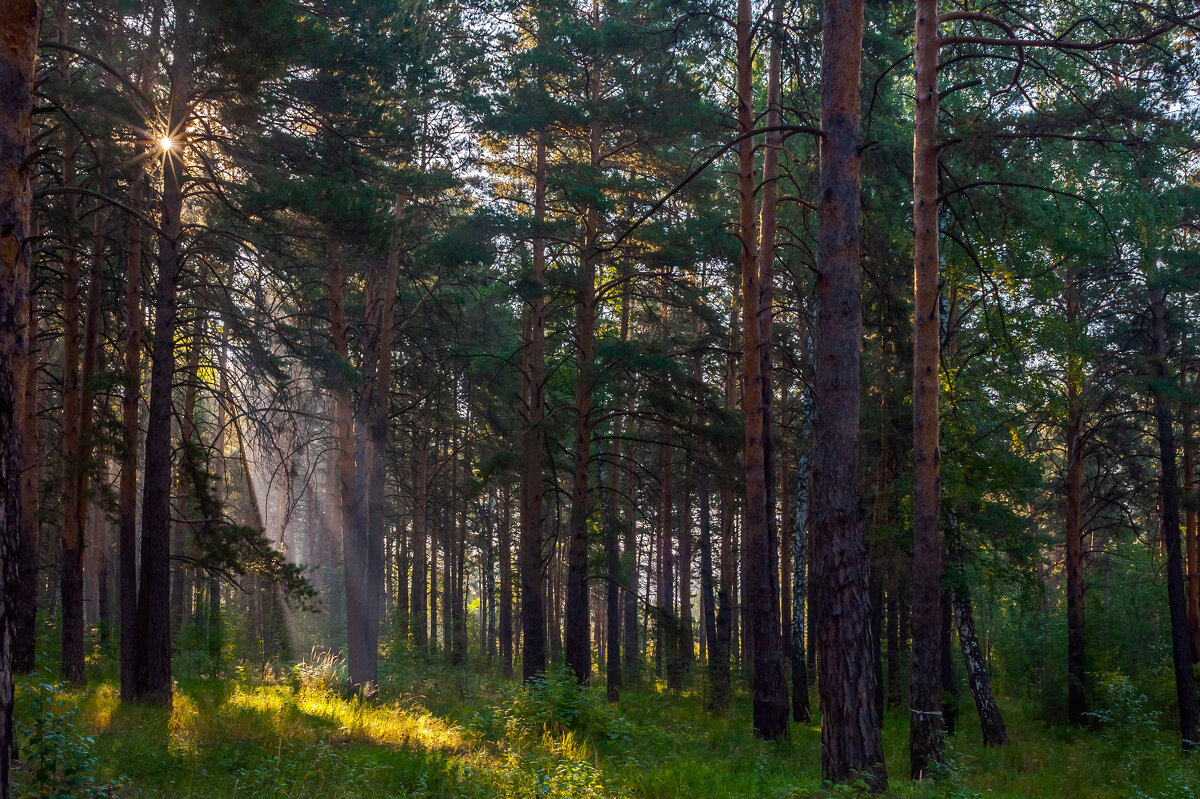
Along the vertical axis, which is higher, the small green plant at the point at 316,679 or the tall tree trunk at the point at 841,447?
the tall tree trunk at the point at 841,447

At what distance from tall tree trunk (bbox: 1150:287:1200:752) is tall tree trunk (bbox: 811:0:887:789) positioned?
44.5 ft

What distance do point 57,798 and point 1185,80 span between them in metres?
12.7

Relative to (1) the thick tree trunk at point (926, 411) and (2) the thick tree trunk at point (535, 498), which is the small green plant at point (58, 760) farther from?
(2) the thick tree trunk at point (535, 498)

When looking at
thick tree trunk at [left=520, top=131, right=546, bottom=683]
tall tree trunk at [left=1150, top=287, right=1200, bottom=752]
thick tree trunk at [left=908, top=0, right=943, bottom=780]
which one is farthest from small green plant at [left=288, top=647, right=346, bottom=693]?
tall tree trunk at [left=1150, top=287, right=1200, bottom=752]

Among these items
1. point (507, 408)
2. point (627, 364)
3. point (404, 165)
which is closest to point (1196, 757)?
point (627, 364)

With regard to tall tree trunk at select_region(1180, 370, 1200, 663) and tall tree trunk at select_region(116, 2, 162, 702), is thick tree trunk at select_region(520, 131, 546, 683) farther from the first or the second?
tall tree trunk at select_region(1180, 370, 1200, 663)

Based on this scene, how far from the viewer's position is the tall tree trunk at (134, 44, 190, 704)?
35.3 ft

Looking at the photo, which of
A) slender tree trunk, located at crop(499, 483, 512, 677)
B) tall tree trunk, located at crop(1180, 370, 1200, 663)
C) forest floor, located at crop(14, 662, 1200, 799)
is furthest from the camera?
slender tree trunk, located at crop(499, 483, 512, 677)

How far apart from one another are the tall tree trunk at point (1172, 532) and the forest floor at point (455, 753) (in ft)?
8.42

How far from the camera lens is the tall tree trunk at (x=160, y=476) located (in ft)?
35.3

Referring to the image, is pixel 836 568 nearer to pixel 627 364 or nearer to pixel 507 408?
pixel 627 364

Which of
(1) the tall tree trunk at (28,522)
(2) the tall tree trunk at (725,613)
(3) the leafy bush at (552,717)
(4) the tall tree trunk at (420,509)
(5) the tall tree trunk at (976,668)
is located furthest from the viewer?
(4) the tall tree trunk at (420,509)

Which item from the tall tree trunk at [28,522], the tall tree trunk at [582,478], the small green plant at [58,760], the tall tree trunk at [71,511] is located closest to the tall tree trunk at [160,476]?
the tall tree trunk at [28,522]

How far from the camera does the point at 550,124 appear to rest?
16250mm
